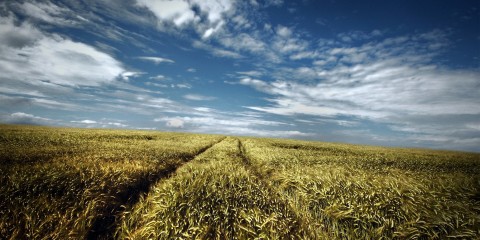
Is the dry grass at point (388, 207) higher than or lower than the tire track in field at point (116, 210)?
higher

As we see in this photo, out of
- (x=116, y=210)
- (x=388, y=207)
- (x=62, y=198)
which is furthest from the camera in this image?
(x=116, y=210)

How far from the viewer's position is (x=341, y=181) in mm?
9375

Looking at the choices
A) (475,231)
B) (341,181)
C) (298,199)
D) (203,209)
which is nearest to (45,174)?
(203,209)

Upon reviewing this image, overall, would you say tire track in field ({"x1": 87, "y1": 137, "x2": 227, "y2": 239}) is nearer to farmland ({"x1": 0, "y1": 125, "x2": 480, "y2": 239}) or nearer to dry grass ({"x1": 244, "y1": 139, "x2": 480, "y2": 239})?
farmland ({"x1": 0, "y1": 125, "x2": 480, "y2": 239})

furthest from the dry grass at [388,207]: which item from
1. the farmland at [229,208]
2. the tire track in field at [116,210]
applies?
the tire track in field at [116,210]

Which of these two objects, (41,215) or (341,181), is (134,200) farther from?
(341,181)

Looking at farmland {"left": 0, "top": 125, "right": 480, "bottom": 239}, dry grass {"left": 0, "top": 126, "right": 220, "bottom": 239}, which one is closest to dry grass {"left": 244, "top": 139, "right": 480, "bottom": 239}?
farmland {"left": 0, "top": 125, "right": 480, "bottom": 239}

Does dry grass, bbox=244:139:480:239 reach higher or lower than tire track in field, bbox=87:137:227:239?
higher

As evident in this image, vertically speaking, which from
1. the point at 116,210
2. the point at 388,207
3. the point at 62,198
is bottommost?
the point at 116,210

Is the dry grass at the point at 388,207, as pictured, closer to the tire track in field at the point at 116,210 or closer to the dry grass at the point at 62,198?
the tire track in field at the point at 116,210

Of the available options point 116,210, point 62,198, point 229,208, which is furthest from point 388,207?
point 62,198

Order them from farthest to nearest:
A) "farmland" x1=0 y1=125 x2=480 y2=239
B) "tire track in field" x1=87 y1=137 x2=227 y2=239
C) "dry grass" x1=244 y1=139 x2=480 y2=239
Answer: "tire track in field" x1=87 y1=137 x2=227 y2=239
"farmland" x1=0 y1=125 x2=480 y2=239
"dry grass" x1=244 y1=139 x2=480 y2=239

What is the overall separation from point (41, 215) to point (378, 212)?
35.1 ft

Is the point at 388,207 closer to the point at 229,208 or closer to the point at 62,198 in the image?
the point at 229,208
